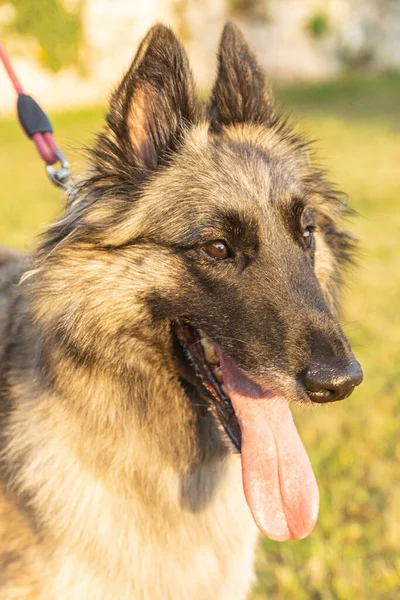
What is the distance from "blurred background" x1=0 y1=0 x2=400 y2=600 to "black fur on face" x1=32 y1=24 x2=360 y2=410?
0.22 metres

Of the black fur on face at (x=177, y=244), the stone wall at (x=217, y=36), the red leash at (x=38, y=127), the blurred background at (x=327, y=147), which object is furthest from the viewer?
the stone wall at (x=217, y=36)

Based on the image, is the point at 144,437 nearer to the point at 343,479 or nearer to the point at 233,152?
the point at 233,152

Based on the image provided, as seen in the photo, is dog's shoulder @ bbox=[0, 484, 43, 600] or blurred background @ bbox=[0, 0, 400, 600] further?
blurred background @ bbox=[0, 0, 400, 600]

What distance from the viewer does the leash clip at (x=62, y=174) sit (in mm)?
2797

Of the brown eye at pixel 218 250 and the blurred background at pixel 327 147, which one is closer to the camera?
the brown eye at pixel 218 250

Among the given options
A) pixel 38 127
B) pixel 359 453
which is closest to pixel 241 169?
pixel 38 127

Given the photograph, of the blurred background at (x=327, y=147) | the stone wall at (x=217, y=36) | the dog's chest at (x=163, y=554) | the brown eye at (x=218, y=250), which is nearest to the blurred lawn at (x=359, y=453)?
the blurred background at (x=327, y=147)

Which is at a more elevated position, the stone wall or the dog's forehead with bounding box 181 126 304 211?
the stone wall

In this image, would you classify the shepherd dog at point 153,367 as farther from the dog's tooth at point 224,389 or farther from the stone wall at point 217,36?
the stone wall at point 217,36

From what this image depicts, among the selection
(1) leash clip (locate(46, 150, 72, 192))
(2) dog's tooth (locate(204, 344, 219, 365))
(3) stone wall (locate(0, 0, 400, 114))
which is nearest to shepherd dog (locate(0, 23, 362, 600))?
(2) dog's tooth (locate(204, 344, 219, 365))

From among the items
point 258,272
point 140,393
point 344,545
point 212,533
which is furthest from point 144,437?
point 344,545

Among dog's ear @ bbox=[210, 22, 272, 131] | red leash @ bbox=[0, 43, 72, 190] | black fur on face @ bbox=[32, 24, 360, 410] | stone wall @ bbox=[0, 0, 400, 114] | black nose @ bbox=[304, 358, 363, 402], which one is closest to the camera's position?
black nose @ bbox=[304, 358, 363, 402]

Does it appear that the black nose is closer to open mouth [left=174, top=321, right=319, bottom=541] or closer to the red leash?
open mouth [left=174, top=321, right=319, bottom=541]

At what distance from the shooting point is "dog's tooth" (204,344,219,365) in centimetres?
258
